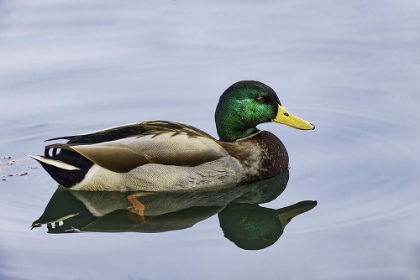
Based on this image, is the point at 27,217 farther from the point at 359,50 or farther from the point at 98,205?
the point at 359,50

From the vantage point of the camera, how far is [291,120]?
9406mm

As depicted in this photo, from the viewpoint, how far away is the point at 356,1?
13.2 m

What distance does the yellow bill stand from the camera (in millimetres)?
9320

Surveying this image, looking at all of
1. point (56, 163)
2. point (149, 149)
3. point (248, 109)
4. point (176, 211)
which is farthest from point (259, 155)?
point (56, 163)

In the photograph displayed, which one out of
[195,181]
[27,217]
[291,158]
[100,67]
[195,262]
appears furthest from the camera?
[100,67]

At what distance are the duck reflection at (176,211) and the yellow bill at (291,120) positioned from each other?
0.51 meters

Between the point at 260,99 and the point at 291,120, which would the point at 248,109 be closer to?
the point at 260,99

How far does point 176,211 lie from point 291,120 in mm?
1665

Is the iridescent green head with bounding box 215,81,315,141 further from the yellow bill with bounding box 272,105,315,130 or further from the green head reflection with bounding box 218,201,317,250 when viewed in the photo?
the green head reflection with bounding box 218,201,317,250

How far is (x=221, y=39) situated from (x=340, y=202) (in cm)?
428

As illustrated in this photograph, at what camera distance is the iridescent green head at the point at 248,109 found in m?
9.30

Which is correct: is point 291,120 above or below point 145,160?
above

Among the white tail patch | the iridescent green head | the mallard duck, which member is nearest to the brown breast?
the mallard duck

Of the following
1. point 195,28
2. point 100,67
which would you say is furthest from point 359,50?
point 100,67
